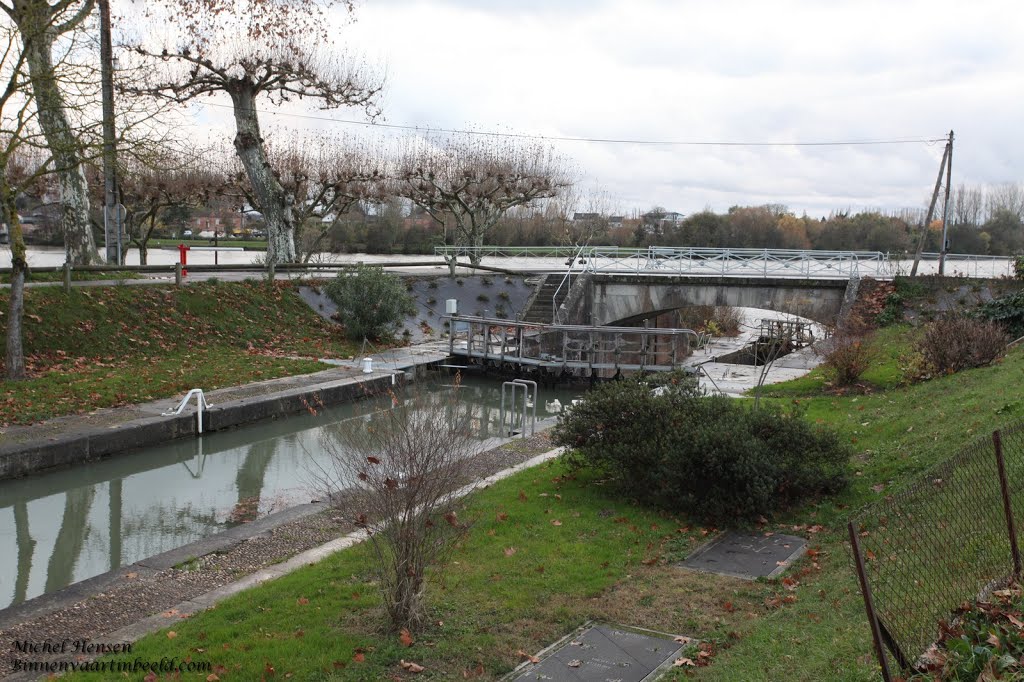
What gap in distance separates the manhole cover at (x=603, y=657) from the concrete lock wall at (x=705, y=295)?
23.2 m

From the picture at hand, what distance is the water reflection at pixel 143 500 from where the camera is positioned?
9914 mm

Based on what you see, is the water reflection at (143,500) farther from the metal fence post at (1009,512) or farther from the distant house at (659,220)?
the distant house at (659,220)

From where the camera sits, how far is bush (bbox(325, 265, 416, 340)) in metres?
25.1

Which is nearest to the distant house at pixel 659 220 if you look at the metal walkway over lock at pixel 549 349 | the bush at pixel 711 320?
the bush at pixel 711 320

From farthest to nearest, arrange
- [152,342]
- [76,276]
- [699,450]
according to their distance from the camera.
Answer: [76,276]
[152,342]
[699,450]

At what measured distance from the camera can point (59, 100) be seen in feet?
55.2

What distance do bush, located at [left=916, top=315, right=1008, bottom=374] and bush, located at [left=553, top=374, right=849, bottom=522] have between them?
8.15 metres

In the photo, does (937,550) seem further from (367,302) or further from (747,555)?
(367,302)

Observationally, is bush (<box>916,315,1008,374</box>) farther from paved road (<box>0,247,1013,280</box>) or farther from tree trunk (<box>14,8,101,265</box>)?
tree trunk (<box>14,8,101,265</box>)

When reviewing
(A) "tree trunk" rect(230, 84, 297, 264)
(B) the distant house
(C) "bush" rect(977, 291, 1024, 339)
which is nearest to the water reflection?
(C) "bush" rect(977, 291, 1024, 339)

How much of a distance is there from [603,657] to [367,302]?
66.1ft

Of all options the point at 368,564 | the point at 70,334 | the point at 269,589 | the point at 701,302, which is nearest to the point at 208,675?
the point at 269,589

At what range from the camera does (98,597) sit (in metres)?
7.57
